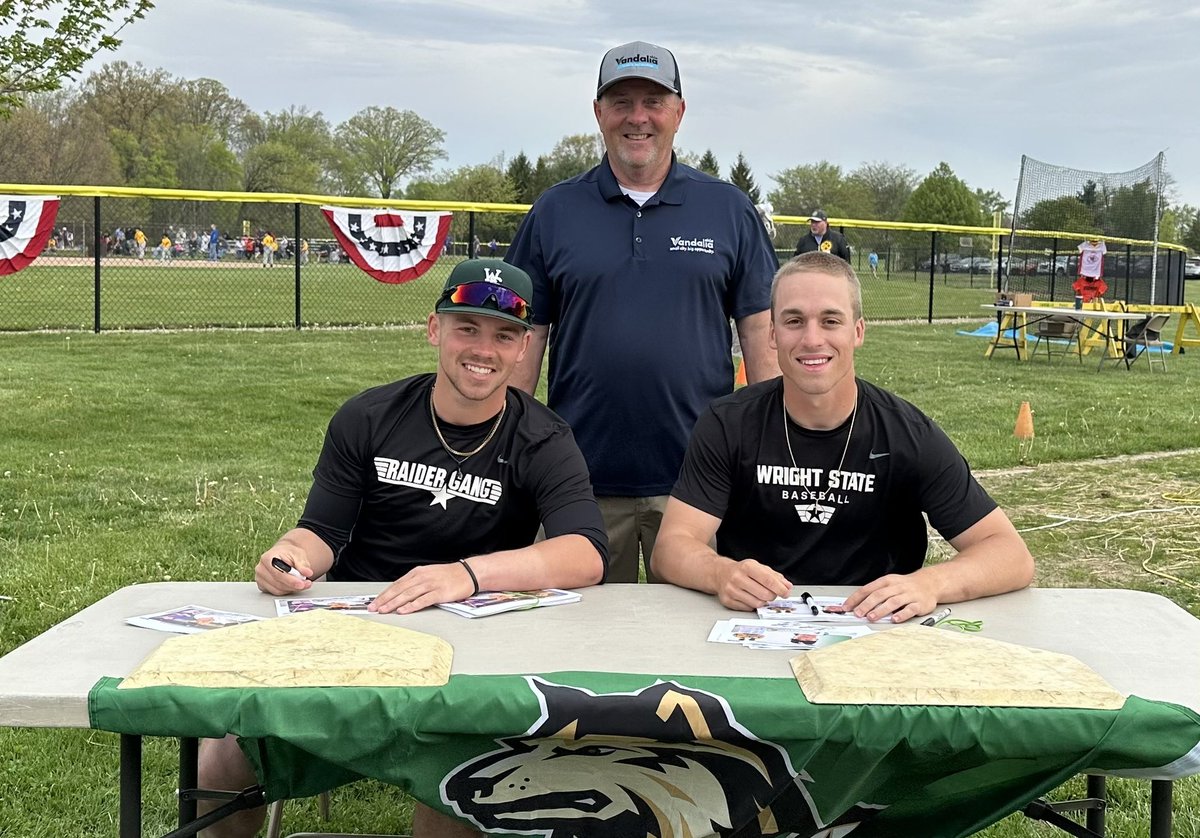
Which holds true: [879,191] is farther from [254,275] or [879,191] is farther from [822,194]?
[254,275]

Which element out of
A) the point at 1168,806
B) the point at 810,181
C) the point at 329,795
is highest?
the point at 810,181

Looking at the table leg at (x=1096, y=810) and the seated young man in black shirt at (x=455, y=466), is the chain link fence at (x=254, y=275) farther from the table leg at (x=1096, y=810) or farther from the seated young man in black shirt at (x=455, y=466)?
the table leg at (x=1096, y=810)

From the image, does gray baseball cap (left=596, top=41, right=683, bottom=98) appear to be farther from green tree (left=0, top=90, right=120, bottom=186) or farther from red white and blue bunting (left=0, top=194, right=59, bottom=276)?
green tree (left=0, top=90, right=120, bottom=186)

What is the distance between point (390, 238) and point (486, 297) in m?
15.3

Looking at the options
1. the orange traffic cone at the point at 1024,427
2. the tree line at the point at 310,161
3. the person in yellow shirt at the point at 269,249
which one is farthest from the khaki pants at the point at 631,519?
the tree line at the point at 310,161

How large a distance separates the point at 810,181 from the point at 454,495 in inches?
3380

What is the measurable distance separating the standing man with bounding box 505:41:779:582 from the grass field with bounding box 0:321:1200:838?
140 centimetres

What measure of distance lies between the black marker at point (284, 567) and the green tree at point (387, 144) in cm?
7949

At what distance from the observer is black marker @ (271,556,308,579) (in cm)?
282

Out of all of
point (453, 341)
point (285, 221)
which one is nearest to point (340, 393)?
point (453, 341)

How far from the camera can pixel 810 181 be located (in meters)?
85.7

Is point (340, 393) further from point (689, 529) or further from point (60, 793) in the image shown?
point (689, 529)

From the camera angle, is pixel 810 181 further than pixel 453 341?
Yes

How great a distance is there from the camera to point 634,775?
2.19m
